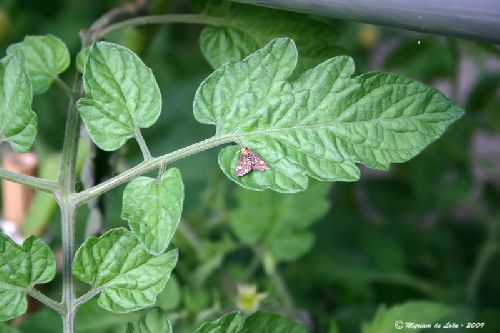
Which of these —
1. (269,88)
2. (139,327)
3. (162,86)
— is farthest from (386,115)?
(162,86)

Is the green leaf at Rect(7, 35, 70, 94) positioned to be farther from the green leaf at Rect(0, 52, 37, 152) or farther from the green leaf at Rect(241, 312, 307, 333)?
the green leaf at Rect(241, 312, 307, 333)

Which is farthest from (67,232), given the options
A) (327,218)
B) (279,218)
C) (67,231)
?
(327,218)

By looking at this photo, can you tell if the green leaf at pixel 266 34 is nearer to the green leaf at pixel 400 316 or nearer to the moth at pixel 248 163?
the moth at pixel 248 163

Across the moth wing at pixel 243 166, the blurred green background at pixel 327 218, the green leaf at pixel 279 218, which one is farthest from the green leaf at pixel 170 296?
the moth wing at pixel 243 166

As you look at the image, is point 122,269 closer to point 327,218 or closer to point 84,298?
point 84,298

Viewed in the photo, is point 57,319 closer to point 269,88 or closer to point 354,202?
point 269,88
